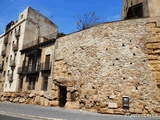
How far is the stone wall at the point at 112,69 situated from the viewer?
12.0 meters

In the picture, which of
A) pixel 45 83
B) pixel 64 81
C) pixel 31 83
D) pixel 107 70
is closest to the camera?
pixel 107 70

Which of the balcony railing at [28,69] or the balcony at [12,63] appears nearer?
the balcony railing at [28,69]

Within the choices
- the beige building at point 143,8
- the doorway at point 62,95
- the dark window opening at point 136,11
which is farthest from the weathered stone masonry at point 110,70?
the dark window opening at point 136,11

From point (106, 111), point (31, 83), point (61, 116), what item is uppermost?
point (31, 83)

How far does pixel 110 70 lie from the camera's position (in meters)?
13.4

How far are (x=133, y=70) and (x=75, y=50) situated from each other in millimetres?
6049

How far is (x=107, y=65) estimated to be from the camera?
44.7 ft

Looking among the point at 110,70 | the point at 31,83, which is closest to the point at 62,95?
the point at 110,70

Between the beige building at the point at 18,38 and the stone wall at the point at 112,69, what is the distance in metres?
10.4

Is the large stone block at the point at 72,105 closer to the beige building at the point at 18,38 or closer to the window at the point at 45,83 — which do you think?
the window at the point at 45,83

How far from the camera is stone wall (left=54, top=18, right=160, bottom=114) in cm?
1197

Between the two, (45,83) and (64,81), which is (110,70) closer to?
(64,81)

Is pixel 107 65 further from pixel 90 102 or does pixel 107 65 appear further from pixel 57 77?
pixel 57 77

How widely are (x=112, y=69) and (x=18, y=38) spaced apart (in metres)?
18.1
